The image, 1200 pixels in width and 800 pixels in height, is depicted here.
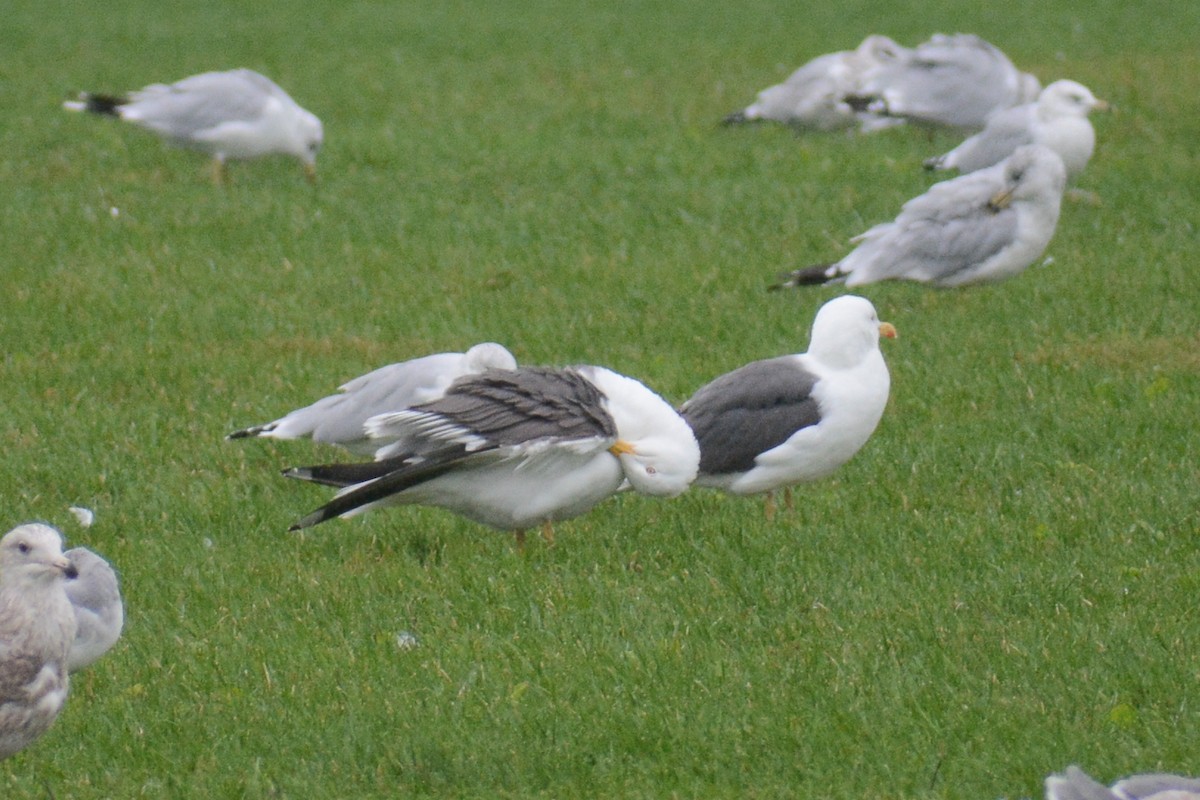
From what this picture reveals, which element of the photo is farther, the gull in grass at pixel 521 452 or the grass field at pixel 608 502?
the gull in grass at pixel 521 452

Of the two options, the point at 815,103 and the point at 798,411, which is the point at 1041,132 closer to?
the point at 815,103

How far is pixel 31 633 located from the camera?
4.00m

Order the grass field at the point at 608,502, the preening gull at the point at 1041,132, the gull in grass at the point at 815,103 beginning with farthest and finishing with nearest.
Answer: the gull in grass at the point at 815,103
the preening gull at the point at 1041,132
the grass field at the point at 608,502

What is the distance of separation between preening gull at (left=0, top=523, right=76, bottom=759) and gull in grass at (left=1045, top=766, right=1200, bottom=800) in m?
2.22

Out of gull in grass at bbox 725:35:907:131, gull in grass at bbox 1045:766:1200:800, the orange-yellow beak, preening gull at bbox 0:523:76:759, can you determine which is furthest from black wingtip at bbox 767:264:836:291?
gull in grass at bbox 1045:766:1200:800

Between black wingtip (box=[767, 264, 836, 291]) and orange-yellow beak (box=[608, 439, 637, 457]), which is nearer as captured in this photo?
orange-yellow beak (box=[608, 439, 637, 457])

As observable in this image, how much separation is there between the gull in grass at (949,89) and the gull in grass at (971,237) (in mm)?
4744

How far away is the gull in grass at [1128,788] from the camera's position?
331cm

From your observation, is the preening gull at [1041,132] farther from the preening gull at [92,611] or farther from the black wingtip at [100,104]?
the preening gull at [92,611]

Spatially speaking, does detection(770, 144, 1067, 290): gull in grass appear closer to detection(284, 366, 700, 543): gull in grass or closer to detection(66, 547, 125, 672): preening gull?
detection(284, 366, 700, 543): gull in grass

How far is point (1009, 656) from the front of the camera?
482cm

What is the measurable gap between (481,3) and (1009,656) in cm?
2176

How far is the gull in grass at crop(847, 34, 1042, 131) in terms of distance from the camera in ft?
46.8

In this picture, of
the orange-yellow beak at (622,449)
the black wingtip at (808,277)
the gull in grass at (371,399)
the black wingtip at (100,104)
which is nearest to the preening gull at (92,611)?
the orange-yellow beak at (622,449)
